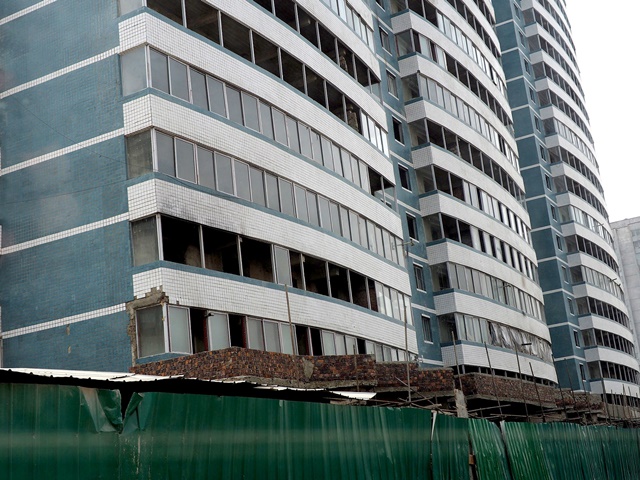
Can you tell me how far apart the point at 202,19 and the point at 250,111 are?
11.7 feet

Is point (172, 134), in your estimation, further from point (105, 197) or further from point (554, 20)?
point (554, 20)

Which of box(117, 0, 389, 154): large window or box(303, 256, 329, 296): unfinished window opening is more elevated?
box(117, 0, 389, 154): large window

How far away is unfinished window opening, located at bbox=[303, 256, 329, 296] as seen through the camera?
105 feet

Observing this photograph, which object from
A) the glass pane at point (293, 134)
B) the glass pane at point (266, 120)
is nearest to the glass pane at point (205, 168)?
the glass pane at point (266, 120)

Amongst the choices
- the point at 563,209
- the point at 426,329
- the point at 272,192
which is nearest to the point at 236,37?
the point at 272,192

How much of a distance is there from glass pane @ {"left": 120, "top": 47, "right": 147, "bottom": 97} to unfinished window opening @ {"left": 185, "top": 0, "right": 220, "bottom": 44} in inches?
137

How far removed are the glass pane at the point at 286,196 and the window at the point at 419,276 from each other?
1524 cm

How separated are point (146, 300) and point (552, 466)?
12232 mm

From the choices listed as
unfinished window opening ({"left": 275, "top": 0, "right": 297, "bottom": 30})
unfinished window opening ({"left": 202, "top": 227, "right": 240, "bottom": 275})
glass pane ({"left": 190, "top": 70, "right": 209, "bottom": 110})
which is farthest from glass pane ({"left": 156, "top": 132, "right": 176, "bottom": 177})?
unfinished window opening ({"left": 275, "top": 0, "right": 297, "bottom": 30})

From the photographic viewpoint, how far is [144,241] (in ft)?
83.6

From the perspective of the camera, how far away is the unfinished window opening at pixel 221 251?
27.5 metres

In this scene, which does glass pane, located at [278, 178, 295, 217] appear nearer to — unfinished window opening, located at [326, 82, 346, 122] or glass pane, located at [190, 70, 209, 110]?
glass pane, located at [190, 70, 209, 110]

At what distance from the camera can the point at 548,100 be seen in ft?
240

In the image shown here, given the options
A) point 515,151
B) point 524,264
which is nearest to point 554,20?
point 515,151
